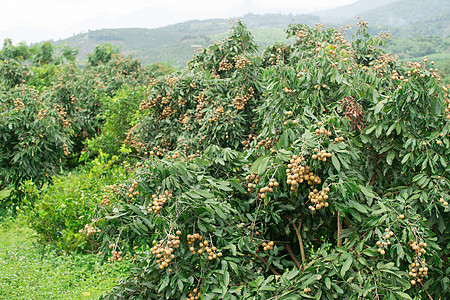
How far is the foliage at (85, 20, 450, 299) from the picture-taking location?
6.72 ft

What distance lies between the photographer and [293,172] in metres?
2.05

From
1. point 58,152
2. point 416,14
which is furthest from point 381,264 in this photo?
point 416,14

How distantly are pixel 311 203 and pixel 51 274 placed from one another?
11.1 feet

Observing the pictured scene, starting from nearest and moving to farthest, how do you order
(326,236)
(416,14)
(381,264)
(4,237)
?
(381,264) → (326,236) → (4,237) → (416,14)

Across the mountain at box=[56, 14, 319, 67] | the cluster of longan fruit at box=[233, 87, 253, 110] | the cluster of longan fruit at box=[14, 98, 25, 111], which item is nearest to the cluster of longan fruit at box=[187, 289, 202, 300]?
the cluster of longan fruit at box=[233, 87, 253, 110]

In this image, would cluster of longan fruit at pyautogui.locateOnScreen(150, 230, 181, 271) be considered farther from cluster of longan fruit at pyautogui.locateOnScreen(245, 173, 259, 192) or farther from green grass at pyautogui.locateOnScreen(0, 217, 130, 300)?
green grass at pyautogui.locateOnScreen(0, 217, 130, 300)

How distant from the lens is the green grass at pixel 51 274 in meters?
3.82

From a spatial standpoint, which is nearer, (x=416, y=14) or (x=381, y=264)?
(x=381, y=264)

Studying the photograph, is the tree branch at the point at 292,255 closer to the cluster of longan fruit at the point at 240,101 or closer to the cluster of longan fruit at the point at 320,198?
the cluster of longan fruit at the point at 320,198

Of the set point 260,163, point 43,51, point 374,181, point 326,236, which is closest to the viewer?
point 260,163

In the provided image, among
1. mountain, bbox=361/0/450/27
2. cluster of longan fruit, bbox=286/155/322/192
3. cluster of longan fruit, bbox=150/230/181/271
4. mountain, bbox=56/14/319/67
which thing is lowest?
mountain, bbox=361/0/450/27

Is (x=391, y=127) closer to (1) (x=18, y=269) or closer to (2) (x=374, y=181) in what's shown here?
(2) (x=374, y=181)

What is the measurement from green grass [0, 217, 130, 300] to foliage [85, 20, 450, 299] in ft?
5.86

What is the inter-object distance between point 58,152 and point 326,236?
4.77m
